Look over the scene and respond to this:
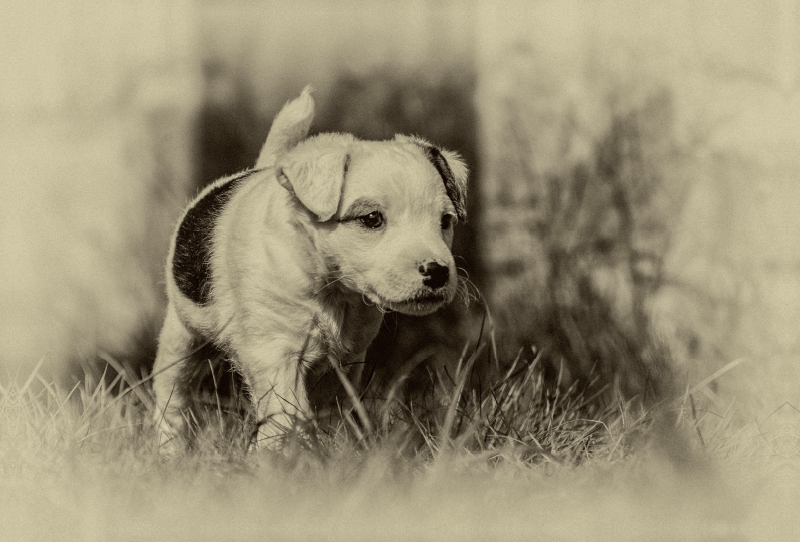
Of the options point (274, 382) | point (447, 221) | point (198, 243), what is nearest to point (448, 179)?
point (447, 221)

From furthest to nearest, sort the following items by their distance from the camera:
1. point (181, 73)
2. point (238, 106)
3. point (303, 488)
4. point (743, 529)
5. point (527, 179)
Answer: point (527, 179) < point (238, 106) < point (181, 73) < point (743, 529) < point (303, 488)

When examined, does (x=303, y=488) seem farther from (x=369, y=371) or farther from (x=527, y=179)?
(x=527, y=179)

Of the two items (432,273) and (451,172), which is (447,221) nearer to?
(451,172)

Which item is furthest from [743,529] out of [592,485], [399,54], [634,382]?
[399,54]

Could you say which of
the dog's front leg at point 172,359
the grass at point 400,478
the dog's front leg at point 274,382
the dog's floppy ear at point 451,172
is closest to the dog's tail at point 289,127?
the dog's floppy ear at point 451,172

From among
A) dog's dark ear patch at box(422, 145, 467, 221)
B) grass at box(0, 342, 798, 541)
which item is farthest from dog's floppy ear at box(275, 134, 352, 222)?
grass at box(0, 342, 798, 541)

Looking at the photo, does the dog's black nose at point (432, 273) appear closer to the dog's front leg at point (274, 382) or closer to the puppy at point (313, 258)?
the puppy at point (313, 258)

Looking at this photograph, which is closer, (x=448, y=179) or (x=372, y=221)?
(x=372, y=221)
